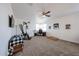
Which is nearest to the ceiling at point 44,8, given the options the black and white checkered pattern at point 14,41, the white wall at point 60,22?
the white wall at point 60,22


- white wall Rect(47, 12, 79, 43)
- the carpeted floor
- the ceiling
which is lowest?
the carpeted floor

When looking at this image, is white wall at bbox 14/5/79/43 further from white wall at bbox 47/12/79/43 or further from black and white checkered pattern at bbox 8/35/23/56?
black and white checkered pattern at bbox 8/35/23/56

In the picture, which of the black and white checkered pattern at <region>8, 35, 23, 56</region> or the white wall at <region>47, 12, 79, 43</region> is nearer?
the white wall at <region>47, 12, 79, 43</region>

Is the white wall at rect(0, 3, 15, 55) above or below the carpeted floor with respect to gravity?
above

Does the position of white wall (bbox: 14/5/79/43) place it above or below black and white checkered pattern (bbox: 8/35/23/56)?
above

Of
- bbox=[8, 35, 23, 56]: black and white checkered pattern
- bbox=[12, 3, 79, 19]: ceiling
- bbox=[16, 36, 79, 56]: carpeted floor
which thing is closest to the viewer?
bbox=[12, 3, 79, 19]: ceiling

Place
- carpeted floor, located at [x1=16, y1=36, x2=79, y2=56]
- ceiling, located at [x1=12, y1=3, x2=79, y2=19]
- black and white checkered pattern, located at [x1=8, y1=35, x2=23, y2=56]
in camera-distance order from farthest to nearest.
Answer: black and white checkered pattern, located at [x1=8, y1=35, x2=23, y2=56] → carpeted floor, located at [x1=16, y1=36, x2=79, y2=56] → ceiling, located at [x1=12, y1=3, x2=79, y2=19]

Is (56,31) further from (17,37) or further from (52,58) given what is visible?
(17,37)

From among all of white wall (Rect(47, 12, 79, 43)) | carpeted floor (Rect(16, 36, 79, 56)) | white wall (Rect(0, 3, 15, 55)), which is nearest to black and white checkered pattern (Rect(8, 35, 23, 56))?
white wall (Rect(0, 3, 15, 55))

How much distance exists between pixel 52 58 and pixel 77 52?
1.94 feet

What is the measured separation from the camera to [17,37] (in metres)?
2.43

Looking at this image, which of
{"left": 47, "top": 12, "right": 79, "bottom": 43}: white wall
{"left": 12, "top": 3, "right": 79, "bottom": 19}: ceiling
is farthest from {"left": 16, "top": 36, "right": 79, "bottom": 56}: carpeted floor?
{"left": 12, "top": 3, "right": 79, "bottom": 19}: ceiling

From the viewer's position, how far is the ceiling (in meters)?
1.76

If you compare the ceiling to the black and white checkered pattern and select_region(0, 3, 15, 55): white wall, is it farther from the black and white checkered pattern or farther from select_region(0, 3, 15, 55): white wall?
the black and white checkered pattern
